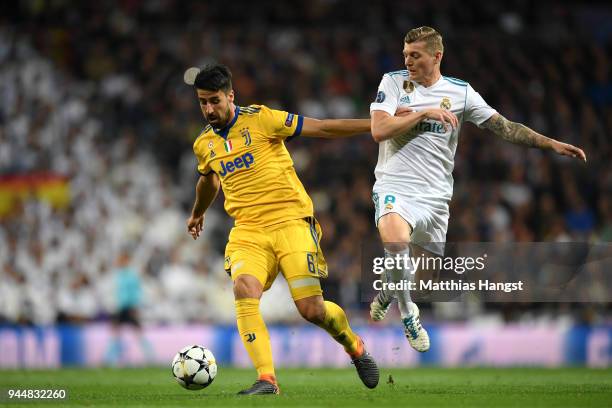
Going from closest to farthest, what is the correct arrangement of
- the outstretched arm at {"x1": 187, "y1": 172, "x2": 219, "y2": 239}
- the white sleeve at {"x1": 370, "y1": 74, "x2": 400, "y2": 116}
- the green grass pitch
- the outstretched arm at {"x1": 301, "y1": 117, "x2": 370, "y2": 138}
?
the green grass pitch < the outstretched arm at {"x1": 301, "y1": 117, "x2": 370, "y2": 138} < the white sleeve at {"x1": 370, "y1": 74, "x2": 400, "y2": 116} < the outstretched arm at {"x1": 187, "y1": 172, "x2": 219, "y2": 239}

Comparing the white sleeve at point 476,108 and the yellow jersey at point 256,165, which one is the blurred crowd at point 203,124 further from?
the yellow jersey at point 256,165

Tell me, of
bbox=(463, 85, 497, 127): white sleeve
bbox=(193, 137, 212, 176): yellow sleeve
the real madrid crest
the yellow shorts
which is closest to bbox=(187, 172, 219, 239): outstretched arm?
bbox=(193, 137, 212, 176): yellow sleeve

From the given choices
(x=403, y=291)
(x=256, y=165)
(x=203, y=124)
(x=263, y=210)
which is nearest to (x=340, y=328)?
(x=403, y=291)

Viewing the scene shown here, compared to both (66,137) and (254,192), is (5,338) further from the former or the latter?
(254,192)

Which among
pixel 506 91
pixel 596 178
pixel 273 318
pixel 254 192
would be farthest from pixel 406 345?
pixel 254 192

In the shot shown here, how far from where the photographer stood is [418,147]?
8930 mm

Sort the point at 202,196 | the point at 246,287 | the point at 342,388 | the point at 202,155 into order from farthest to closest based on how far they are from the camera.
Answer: the point at 342,388 → the point at 202,196 → the point at 202,155 → the point at 246,287

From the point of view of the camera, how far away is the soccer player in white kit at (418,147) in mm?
8734

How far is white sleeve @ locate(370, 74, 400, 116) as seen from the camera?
28.3 ft

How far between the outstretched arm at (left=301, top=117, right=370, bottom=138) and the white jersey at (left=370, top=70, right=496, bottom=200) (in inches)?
17.5

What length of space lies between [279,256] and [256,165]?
0.75 meters

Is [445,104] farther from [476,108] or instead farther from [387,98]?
[387,98]

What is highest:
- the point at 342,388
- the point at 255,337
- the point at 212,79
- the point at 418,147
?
the point at 212,79

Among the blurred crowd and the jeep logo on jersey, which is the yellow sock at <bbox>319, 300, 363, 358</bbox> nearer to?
the jeep logo on jersey
